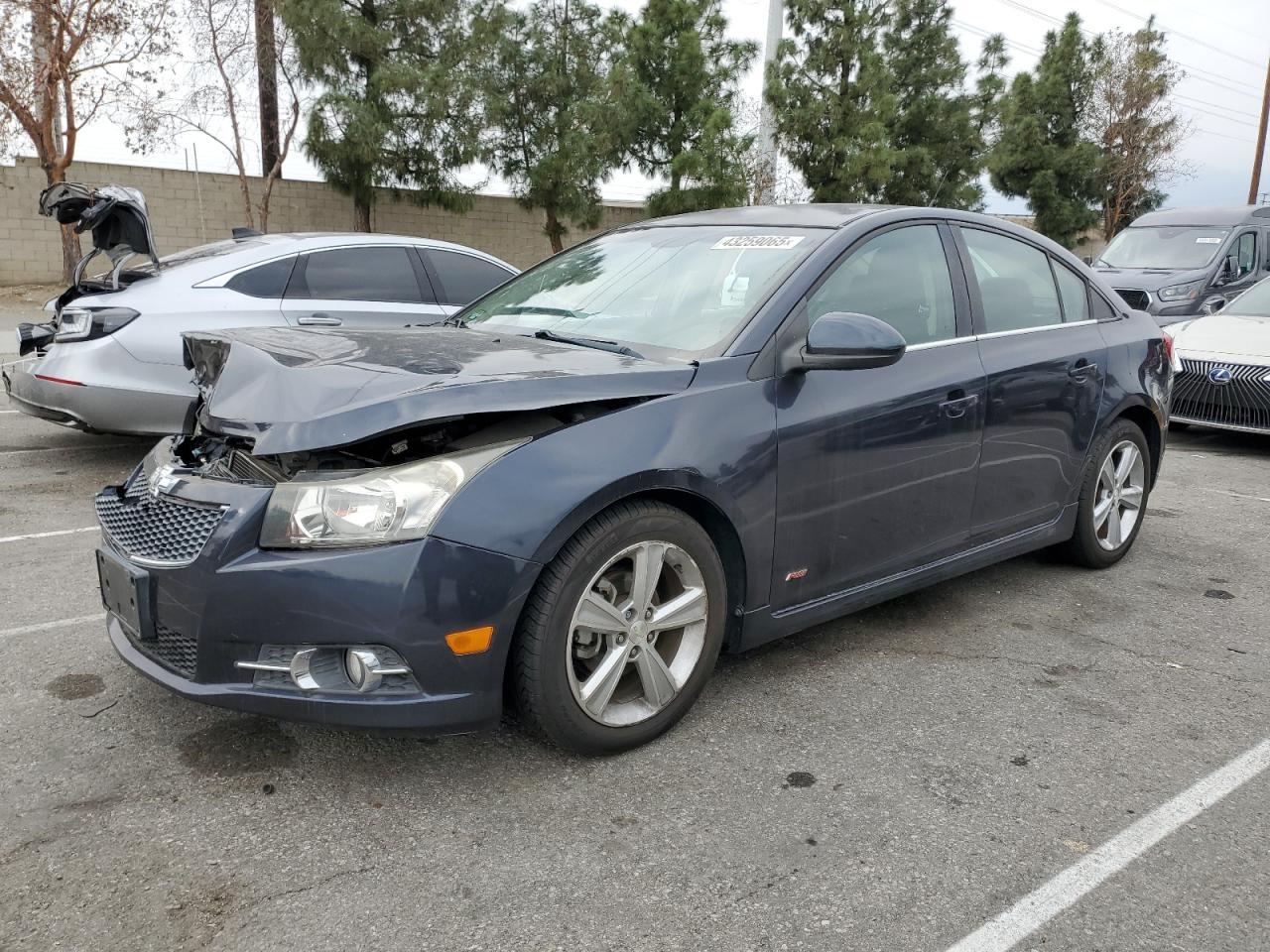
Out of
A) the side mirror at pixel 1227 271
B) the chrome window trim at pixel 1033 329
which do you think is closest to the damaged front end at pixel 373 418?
the chrome window trim at pixel 1033 329

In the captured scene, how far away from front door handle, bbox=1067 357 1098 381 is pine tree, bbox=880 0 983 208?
77.9 feet

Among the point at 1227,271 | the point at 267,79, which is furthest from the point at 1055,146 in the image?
the point at 267,79

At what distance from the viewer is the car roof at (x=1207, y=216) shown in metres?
13.1

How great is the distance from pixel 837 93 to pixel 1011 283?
866 inches

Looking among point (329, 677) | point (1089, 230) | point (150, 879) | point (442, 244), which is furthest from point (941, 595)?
point (1089, 230)

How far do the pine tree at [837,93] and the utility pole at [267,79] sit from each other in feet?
34.9

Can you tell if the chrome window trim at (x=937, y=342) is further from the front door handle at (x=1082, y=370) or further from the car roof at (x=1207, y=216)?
the car roof at (x=1207, y=216)

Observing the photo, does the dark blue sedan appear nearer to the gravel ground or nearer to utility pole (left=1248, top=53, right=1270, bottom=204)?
the gravel ground

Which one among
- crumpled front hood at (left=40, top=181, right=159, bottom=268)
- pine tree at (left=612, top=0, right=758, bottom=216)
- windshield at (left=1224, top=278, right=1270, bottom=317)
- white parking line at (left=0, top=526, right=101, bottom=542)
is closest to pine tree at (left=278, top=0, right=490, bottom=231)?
pine tree at (left=612, top=0, right=758, bottom=216)

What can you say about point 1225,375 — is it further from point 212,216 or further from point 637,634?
point 212,216

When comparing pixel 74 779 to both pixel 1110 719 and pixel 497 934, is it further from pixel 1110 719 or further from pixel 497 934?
pixel 1110 719

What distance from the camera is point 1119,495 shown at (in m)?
4.89

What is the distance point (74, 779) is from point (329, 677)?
0.82 metres

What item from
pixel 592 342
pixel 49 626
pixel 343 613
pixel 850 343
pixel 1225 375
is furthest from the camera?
pixel 1225 375
